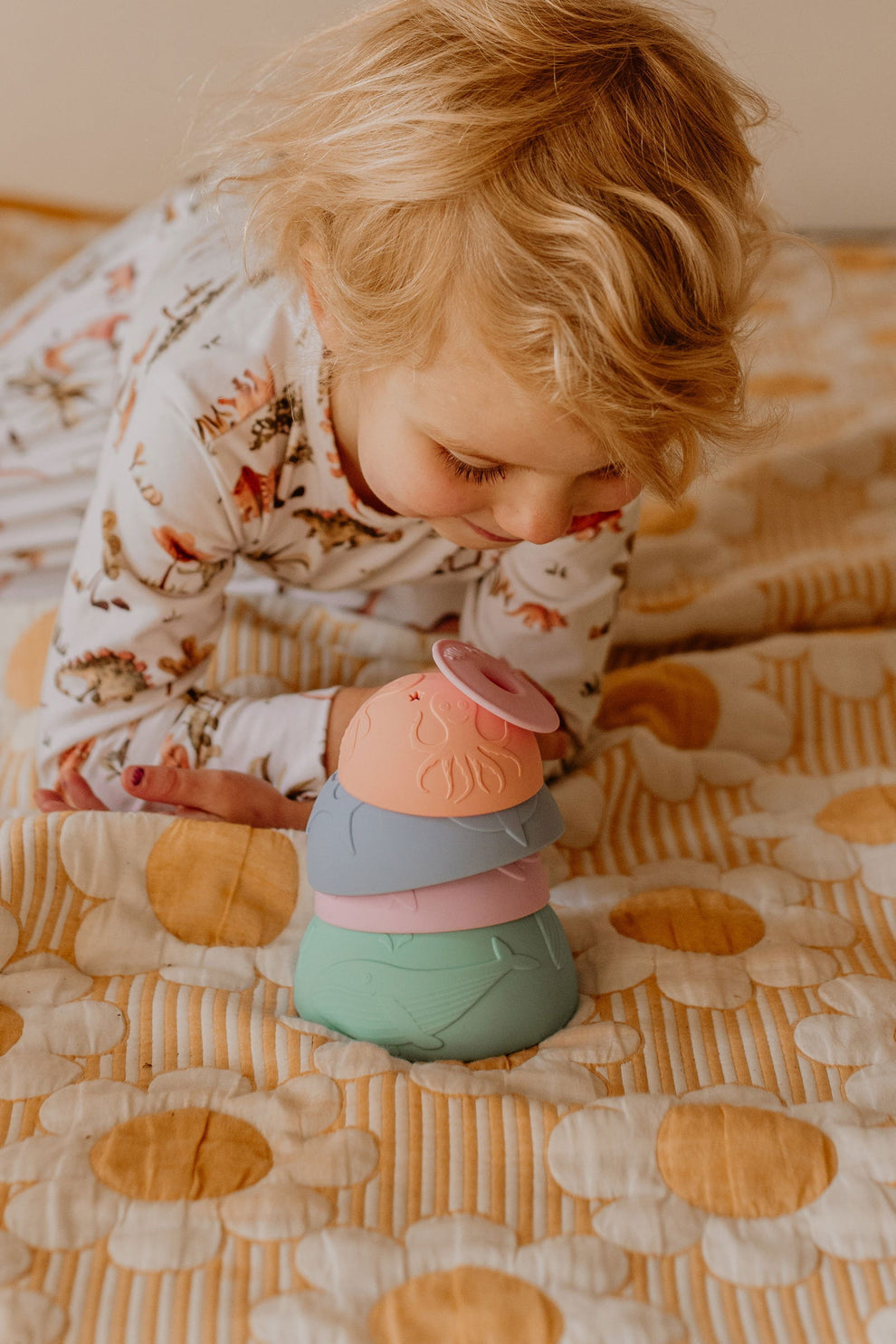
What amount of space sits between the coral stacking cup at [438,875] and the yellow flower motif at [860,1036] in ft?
0.44

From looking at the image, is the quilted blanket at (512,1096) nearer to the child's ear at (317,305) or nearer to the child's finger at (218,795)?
the child's finger at (218,795)

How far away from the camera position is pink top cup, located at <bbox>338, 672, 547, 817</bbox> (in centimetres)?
53

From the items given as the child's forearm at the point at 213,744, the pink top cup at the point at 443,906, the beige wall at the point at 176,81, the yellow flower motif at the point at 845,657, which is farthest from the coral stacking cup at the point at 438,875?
the beige wall at the point at 176,81

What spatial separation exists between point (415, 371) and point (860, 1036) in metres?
0.40

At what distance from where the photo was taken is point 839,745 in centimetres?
87

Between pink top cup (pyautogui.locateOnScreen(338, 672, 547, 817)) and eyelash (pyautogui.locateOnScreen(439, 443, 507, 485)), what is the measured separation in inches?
4.8

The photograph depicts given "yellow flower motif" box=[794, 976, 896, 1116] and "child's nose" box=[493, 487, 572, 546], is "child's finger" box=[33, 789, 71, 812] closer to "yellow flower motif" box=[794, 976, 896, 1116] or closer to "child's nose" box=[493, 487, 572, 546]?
"child's nose" box=[493, 487, 572, 546]

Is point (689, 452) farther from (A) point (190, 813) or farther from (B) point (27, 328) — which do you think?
(B) point (27, 328)

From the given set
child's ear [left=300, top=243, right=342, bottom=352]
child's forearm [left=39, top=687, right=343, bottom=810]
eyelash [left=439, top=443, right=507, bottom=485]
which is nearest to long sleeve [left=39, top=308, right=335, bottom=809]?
child's forearm [left=39, top=687, right=343, bottom=810]

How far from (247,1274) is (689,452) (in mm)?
449

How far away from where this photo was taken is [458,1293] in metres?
0.43

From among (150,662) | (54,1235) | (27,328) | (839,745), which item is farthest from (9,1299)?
(27,328)

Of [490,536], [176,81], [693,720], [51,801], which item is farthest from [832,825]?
[176,81]

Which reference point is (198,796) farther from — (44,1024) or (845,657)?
(845,657)
